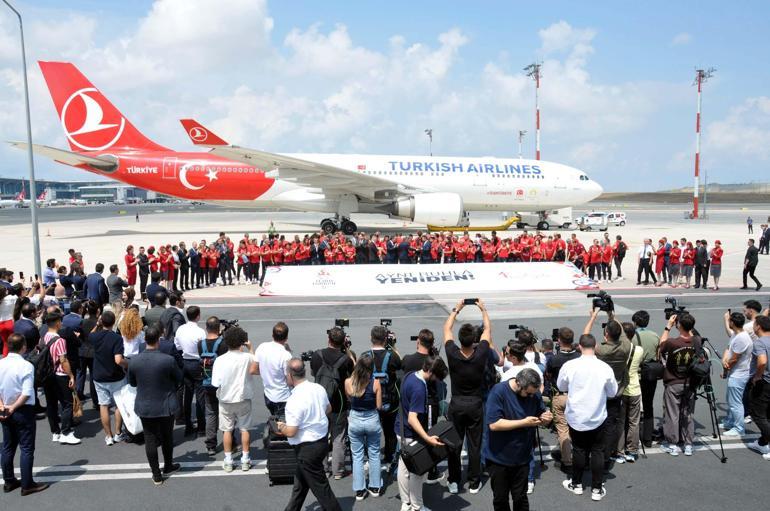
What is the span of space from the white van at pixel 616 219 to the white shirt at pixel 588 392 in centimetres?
3800

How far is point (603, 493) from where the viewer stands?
5527 mm

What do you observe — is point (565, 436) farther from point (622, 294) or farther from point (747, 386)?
point (622, 294)

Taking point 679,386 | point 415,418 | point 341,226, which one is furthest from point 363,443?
point 341,226

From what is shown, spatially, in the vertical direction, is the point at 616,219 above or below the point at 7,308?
above

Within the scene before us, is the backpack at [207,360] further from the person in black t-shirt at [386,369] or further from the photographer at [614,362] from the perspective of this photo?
the photographer at [614,362]

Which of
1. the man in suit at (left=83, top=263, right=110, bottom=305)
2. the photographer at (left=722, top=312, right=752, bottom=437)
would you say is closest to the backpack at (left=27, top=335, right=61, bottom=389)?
the man in suit at (left=83, top=263, right=110, bottom=305)

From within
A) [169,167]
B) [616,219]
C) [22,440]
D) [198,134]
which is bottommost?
[22,440]

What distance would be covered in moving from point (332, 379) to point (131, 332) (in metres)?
2.99

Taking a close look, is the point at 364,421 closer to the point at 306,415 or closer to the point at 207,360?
the point at 306,415

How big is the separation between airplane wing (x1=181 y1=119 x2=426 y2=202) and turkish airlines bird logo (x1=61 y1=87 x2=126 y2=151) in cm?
679

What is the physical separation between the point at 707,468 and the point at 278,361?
494 cm

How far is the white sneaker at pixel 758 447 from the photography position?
21.0 ft

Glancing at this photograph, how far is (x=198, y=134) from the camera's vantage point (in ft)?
81.5

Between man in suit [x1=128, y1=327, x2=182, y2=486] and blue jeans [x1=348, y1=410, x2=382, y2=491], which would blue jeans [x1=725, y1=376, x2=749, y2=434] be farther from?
man in suit [x1=128, y1=327, x2=182, y2=486]
